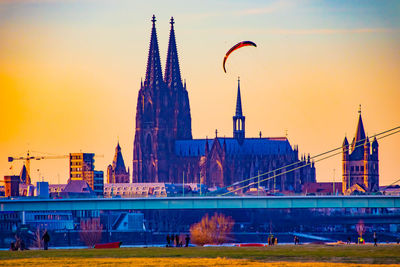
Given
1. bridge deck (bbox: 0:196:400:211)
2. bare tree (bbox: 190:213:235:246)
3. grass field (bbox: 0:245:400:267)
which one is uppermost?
bridge deck (bbox: 0:196:400:211)

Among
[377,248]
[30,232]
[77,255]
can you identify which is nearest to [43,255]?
[77,255]

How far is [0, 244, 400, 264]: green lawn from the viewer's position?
3007 inches

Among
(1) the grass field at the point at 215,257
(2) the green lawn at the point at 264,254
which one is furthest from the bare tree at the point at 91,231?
(1) the grass field at the point at 215,257

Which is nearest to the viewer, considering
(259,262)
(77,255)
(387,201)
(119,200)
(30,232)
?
(259,262)

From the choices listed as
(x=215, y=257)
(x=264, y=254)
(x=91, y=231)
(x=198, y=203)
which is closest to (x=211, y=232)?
(x=91, y=231)

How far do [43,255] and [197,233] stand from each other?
334 feet

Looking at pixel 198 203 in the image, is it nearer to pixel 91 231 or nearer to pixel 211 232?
pixel 211 232

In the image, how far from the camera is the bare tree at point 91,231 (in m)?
179

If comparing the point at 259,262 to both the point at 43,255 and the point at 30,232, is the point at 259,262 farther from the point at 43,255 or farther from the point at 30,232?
the point at 30,232

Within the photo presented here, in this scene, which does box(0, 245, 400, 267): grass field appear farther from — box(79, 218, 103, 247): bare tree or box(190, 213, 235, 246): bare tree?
box(79, 218, 103, 247): bare tree

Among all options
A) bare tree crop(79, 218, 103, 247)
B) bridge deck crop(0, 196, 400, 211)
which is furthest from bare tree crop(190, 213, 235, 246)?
bridge deck crop(0, 196, 400, 211)

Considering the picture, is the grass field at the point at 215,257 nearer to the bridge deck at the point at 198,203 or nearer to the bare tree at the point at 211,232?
the bridge deck at the point at 198,203

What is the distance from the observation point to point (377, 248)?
8775 cm

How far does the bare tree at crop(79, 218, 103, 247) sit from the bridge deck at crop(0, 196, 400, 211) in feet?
78.3
